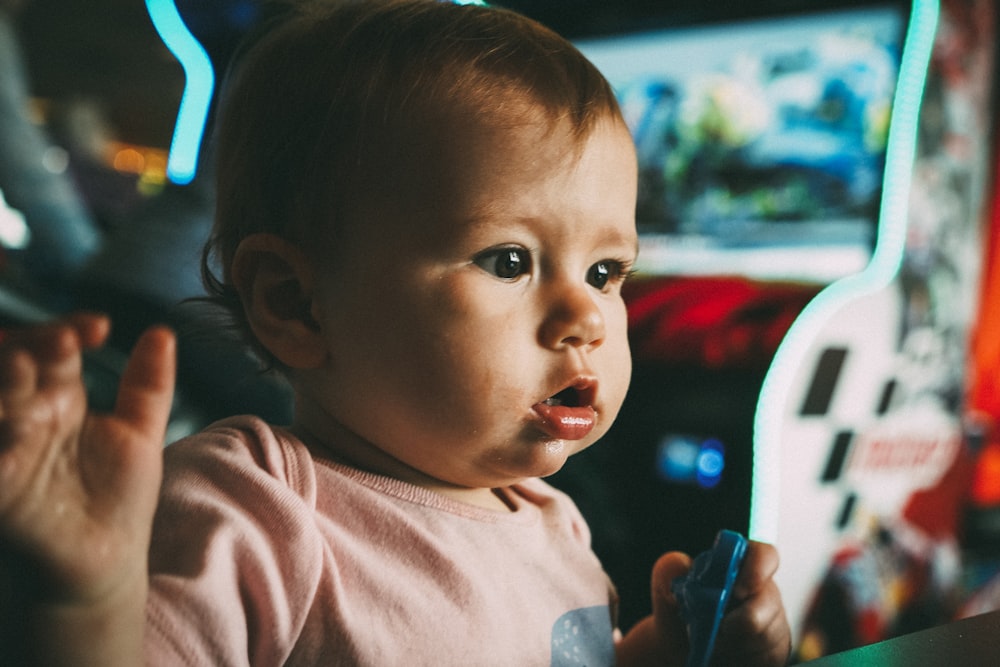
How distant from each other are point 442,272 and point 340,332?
0.22 feet

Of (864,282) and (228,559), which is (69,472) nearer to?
(228,559)

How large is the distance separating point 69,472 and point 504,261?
0.81 ft

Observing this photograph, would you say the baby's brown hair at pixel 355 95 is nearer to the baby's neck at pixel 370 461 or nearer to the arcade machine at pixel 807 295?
the baby's neck at pixel 370 461

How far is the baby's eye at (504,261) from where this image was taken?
1.60 ft

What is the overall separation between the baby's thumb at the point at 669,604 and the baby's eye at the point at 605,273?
19 cm

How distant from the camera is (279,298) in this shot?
52 centimetres

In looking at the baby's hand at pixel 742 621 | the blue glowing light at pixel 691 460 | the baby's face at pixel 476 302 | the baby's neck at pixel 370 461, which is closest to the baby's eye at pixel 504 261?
the baby's face at pixel 476 302

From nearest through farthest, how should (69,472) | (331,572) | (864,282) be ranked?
(69,472)
(331,572)
(864,282)

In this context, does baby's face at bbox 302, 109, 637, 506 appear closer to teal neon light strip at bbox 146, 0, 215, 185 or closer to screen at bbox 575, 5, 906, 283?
teal neon light strip at bbox 146, 0, 215, 185

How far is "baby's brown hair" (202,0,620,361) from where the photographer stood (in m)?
0.49

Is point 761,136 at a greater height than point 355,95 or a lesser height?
lesser

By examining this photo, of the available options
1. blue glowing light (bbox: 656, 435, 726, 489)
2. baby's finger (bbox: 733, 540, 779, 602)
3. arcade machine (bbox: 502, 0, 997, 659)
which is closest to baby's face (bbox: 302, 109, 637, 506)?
baby's finger (bbox: 733, 540, 779, 602)

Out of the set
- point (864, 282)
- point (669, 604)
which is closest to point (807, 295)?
point (864, 282)

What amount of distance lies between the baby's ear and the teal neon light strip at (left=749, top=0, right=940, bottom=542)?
28.0 inches
